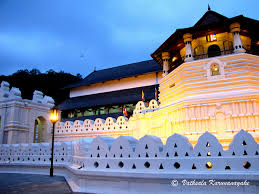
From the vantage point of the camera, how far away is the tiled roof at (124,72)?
3045 cm

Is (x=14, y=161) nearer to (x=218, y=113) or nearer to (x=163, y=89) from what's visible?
(x=163, y=89)

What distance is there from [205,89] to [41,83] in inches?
1836

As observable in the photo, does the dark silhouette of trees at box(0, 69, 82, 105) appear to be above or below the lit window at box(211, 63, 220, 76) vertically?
above

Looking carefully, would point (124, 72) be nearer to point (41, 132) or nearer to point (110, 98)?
point (110, 98)

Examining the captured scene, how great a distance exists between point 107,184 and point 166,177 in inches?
65.0

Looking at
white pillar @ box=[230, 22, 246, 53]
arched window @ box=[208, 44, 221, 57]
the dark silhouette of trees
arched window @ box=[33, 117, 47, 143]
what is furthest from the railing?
the dark silhouette of trees

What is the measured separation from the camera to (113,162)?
19.2 ft

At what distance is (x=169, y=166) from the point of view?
204 inches

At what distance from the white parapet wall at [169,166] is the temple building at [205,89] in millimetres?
7454

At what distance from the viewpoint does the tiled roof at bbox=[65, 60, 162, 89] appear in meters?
30.4

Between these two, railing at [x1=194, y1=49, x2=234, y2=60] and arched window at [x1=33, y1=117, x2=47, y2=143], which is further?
arched window at [x1=33, y1=117, x2=47, y2=143]

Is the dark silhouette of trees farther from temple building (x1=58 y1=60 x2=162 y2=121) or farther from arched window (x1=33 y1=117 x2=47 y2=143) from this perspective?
arched window (x1=33 y1=117 x2=47 y2=143)

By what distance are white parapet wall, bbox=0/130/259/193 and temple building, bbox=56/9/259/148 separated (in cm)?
745

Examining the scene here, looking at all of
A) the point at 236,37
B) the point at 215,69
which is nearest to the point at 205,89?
the point at 215,69
